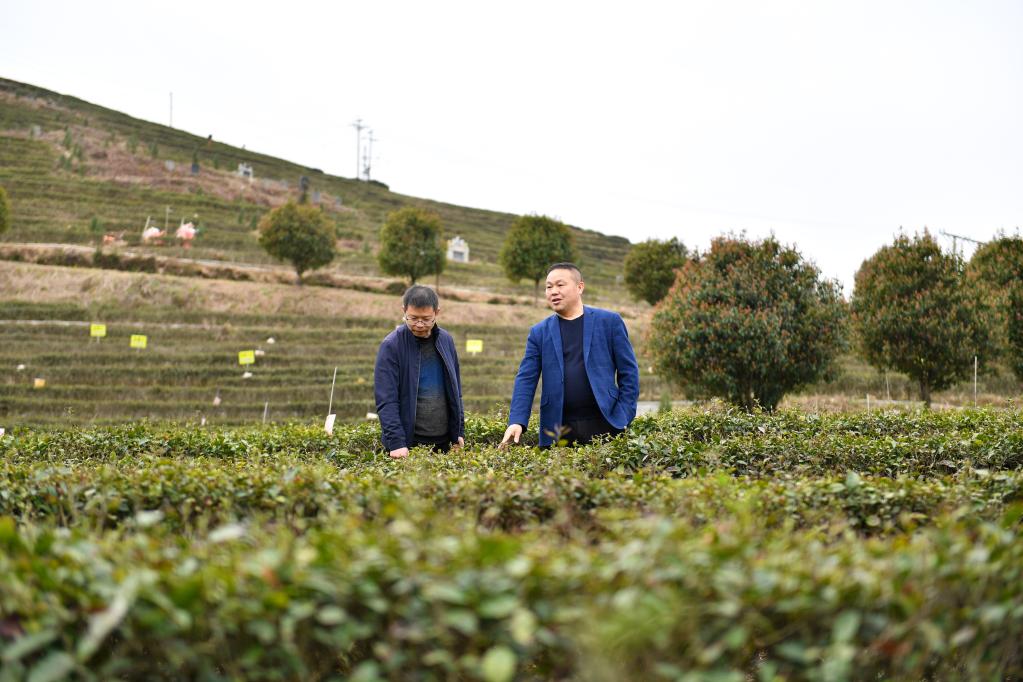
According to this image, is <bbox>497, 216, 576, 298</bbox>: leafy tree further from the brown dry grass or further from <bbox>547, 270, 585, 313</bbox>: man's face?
<bbox>547, 270, 585, 313</bbox>: man's face

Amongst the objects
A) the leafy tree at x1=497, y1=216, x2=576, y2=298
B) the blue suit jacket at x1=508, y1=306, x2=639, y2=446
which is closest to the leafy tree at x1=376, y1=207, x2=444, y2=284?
the leafy tree at x1=497, y1=216, x2=576, y2=298

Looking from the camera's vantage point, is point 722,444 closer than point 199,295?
Yes

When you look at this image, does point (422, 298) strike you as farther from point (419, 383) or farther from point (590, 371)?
point (590, 371)

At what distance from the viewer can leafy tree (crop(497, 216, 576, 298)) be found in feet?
173

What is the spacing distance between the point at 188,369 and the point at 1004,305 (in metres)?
25.5

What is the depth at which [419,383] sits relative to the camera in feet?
20.7

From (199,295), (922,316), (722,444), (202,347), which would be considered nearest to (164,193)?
(199,295)

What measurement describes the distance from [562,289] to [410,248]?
4260 centimetres

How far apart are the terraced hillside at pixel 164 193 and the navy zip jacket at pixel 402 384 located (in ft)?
153

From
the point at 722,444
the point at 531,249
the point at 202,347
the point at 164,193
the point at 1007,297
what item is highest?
the point at 164,193

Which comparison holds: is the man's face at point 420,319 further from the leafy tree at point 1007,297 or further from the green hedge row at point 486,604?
the leafy tree at point 1007,297

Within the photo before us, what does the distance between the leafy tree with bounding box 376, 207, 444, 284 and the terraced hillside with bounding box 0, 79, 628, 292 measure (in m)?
6.44

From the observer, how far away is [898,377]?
34.4 meters

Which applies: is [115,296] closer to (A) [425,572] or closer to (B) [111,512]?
(B) [111,512]
